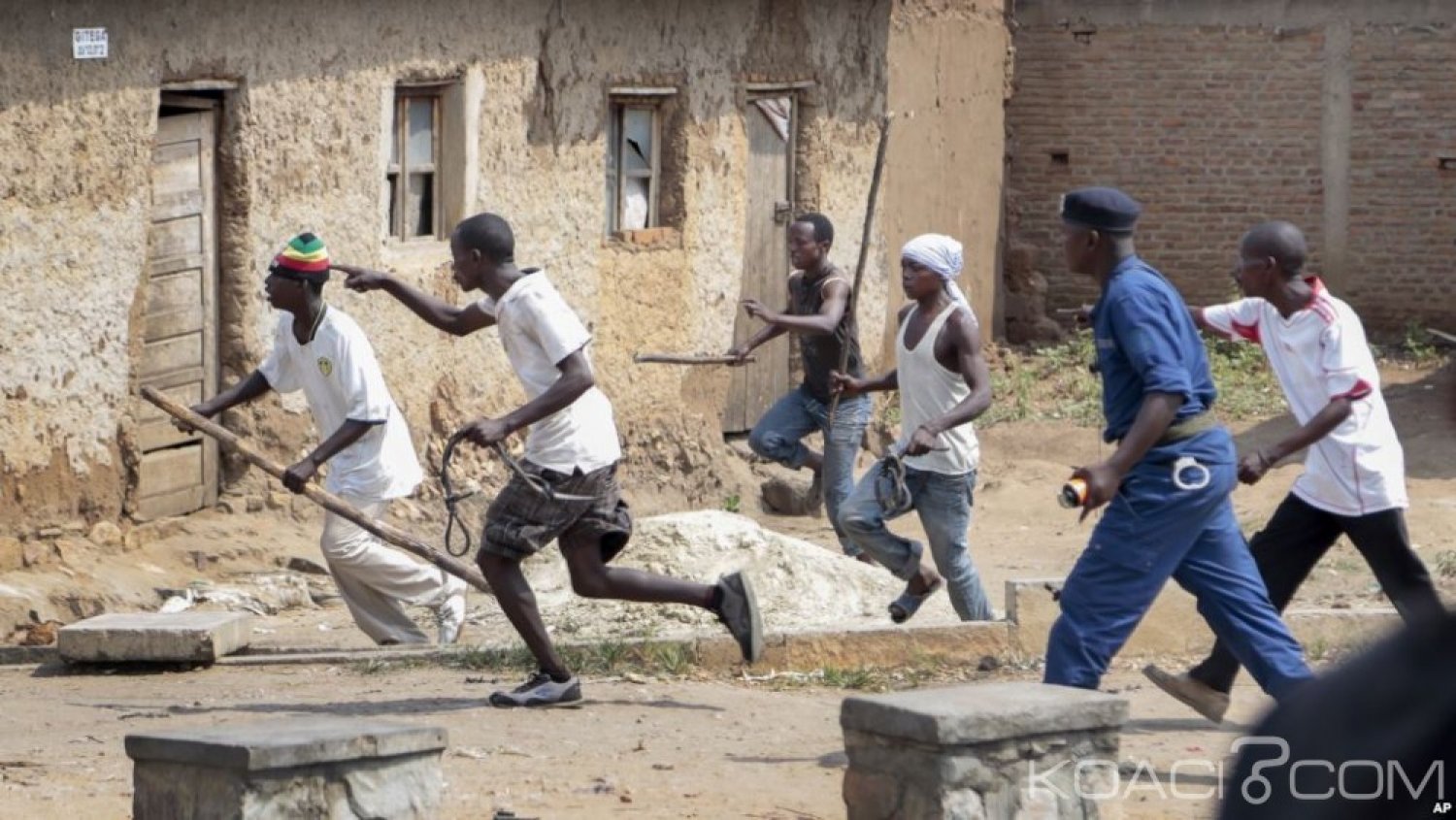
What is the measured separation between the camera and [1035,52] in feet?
64.0

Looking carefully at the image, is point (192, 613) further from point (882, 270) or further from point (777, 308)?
point (882, 270)

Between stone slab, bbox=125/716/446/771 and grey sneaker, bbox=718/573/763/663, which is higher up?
stone slab, bbox=125/716/446/771

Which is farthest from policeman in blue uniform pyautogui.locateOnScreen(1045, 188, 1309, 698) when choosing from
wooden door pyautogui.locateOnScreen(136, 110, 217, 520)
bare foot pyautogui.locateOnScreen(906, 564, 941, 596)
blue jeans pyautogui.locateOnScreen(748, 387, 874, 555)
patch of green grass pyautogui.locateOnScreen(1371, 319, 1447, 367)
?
patch of green grass pyautogui.locateOnScreen(1371, 319, 1447, 367)

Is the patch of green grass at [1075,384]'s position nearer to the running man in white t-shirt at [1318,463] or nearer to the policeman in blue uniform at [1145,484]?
the running man in white t-shirt at [1318,463]

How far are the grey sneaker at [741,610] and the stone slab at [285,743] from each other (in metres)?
2.14

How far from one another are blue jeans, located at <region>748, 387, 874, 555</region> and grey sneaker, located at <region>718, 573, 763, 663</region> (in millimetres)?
2751

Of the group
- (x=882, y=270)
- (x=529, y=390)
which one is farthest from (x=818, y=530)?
(x=529, y=390)

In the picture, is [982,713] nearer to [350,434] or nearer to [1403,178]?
[350,434]

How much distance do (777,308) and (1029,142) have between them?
16.9ft

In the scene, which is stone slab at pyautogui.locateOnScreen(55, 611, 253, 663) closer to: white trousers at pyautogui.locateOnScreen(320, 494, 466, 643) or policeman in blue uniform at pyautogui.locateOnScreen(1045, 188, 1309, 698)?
white trousers at pyautogui.locateOnScreen(320, 494, 466, 643)

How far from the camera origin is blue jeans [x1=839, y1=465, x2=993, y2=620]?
8211 millimetres

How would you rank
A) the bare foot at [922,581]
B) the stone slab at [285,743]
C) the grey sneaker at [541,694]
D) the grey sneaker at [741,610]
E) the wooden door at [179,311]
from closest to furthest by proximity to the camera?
1. the stone slab at [285,743]
2. the grey sneaker at [541,694]
3. the grey sneaker at [741,610]
4. the bare foot at [922,581]
5. the wooden door at [179,311]

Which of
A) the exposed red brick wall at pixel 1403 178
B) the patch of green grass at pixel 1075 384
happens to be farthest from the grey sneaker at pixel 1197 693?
the exposed red brick wall at pixel 1403 178

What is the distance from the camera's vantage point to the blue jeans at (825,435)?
35.4 ft
